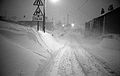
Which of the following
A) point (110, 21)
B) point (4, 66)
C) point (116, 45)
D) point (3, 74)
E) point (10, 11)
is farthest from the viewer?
point (10, 11)

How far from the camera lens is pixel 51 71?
397cm

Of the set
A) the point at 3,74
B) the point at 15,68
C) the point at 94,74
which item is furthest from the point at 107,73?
the point at 3,74

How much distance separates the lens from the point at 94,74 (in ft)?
12.3

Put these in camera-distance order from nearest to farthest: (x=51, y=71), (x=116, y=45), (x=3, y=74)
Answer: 1. (x=3, y=74)
2. (x=51, y=71)
3. (x=116, y=45)

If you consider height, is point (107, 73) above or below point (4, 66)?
below

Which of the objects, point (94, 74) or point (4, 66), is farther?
point (94, 74)

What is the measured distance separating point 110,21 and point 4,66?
593 inches

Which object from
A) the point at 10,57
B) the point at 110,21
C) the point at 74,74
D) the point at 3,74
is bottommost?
the point at 74,74

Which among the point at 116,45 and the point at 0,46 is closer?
the point at 0,46

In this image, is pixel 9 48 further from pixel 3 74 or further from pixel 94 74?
pixel 94 74

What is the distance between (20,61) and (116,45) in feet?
31.9

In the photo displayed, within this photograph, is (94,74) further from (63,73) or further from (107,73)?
(63,73)

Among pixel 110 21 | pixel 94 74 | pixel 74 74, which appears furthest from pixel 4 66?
pixel 110 21

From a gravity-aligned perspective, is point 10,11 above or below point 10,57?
above
